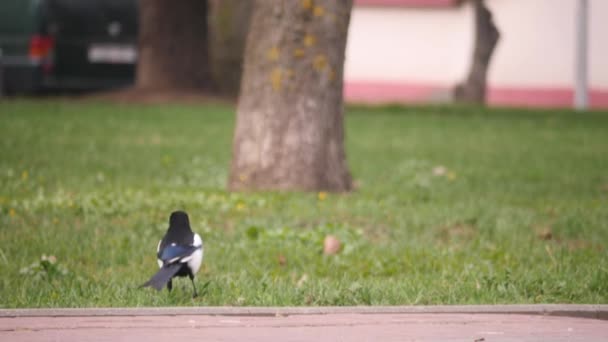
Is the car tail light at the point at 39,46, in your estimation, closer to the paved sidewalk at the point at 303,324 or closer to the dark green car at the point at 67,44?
the dark green car at the point at 67,44

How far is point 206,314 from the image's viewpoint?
19.7ft

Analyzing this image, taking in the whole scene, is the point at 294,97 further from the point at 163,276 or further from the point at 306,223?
the point at 163,276

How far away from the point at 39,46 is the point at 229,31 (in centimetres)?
313

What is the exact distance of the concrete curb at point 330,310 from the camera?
595 cm

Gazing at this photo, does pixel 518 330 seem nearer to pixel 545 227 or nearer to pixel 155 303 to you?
pixel 155 303

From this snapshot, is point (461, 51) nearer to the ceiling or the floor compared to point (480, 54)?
nearer to the floor

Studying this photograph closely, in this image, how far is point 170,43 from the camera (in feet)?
76.7

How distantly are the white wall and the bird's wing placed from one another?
31567mm

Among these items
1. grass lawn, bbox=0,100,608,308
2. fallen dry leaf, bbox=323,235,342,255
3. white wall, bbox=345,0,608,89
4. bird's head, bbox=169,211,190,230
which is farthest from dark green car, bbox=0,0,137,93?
bird's head, bbox=169,211,190,230

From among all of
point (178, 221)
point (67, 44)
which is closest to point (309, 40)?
point (178, 221)

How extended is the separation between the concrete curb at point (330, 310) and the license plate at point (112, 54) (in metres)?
17.3

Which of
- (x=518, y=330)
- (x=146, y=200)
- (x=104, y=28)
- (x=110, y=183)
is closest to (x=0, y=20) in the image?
(x=104, y=28)

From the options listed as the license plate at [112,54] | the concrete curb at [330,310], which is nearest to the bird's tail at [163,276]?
the concrete curb at [330,310]

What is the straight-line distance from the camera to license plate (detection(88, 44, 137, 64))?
22.9 metres
